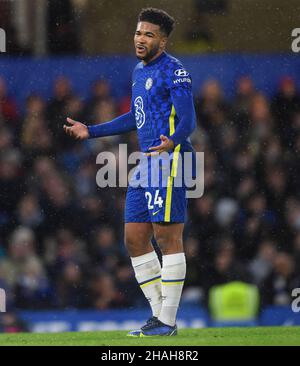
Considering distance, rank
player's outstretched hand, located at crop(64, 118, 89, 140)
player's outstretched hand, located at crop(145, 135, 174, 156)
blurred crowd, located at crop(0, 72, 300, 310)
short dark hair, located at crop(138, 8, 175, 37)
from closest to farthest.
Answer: player's outstretched hand, located at crop(145, 135, 174, 156), short dark hair, located at crop(138, 8, 175, 37), player's outstretched hand, located at crop(64, 118, 89, 140), blurred crowd, located at crop(0, 72, 300, 310)

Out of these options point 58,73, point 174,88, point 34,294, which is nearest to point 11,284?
point 34,294

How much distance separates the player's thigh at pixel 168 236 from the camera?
7098 mm

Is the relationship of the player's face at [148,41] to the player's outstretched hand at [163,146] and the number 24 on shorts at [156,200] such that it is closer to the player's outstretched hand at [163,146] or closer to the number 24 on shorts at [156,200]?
the player's outstretched hand at [163,146]

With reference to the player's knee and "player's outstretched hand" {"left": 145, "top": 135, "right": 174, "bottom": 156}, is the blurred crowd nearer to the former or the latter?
the player's knee

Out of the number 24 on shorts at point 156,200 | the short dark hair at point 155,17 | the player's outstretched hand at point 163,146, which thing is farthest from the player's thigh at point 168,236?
the short dark hair at point 155,17

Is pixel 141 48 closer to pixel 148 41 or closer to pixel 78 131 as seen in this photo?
pixel 148 41

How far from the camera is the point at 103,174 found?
39.4ft

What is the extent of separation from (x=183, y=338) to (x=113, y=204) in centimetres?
505

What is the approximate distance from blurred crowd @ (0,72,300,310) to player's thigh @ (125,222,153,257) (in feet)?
13.6

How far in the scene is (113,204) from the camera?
472 inches

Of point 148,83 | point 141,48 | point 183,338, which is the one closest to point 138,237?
point 183,338

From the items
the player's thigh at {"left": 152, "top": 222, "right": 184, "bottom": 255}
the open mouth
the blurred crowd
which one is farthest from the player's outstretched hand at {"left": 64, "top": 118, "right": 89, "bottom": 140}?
the blurred crowd

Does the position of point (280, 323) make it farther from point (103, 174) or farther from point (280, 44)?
point (280, 44)

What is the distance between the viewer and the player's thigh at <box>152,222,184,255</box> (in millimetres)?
7098
